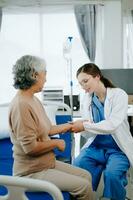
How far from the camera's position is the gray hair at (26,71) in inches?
70.6

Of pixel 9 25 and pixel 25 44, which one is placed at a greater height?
pixel 9 25

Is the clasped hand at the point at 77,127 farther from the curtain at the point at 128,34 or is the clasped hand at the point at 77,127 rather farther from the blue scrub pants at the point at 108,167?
the curtain at the point at 128,34

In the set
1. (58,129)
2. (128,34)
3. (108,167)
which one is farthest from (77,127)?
(128,34)

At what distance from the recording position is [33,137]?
1.70 metres

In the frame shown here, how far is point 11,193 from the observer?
4.29ft

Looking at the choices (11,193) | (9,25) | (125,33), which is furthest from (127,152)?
(9,25)

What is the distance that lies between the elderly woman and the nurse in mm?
354

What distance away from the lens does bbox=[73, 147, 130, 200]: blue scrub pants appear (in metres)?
2.13

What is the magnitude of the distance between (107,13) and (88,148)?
3186 mm

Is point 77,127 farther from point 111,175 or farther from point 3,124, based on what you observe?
point 3,124

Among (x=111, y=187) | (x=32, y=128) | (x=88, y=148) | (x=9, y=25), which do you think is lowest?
(x=111, y=187)

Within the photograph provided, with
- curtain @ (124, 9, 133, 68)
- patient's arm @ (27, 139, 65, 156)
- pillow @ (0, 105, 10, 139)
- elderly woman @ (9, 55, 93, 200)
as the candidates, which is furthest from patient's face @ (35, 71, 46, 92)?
curtain @ (124, 9, 133, 68)

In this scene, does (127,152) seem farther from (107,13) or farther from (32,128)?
(107,13)

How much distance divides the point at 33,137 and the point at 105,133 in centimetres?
70
